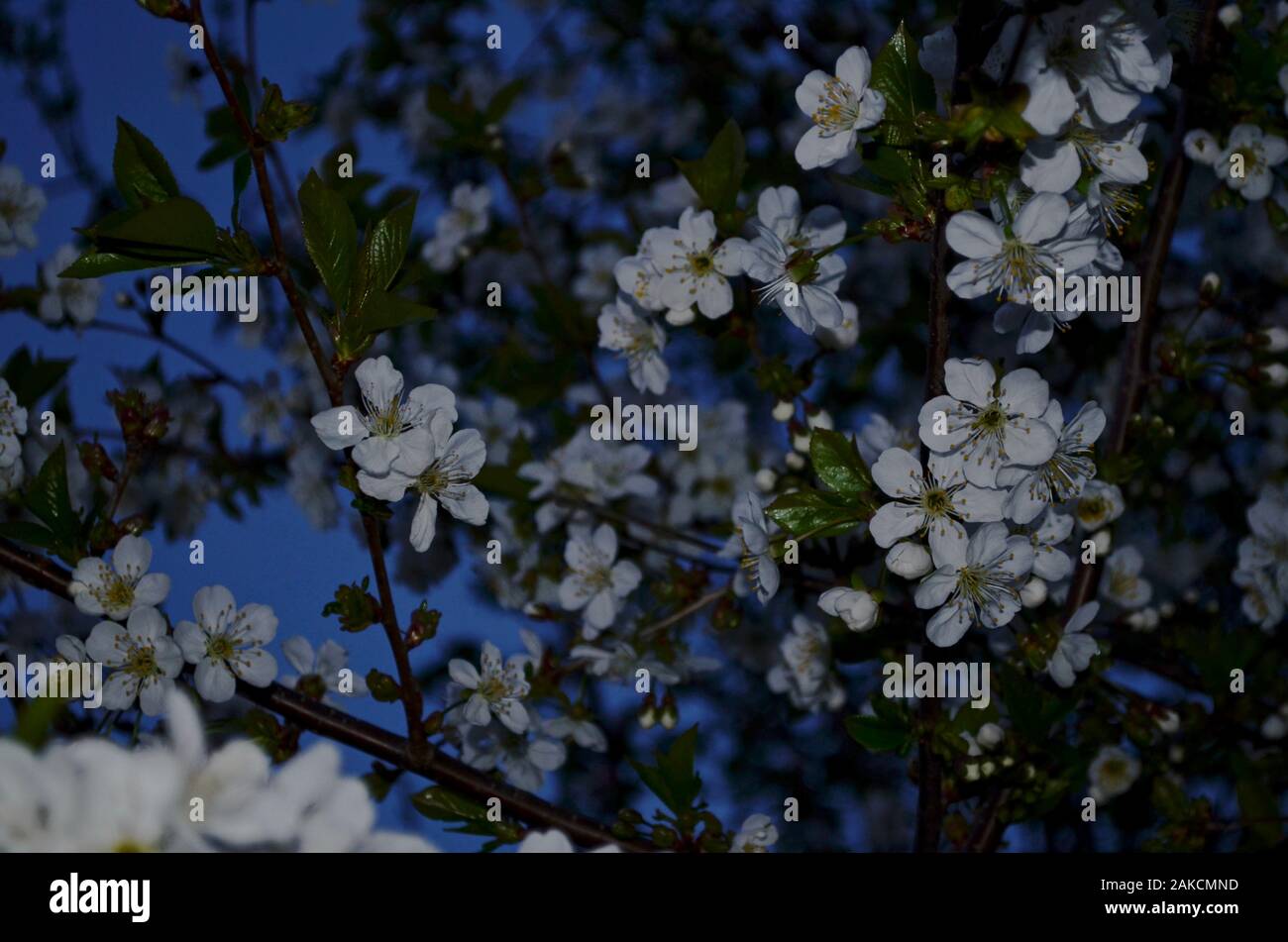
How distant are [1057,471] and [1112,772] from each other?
0.53 metres

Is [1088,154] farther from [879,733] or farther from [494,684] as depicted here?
[494,684]

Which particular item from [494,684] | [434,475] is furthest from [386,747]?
[434,475]

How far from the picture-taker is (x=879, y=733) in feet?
3.44

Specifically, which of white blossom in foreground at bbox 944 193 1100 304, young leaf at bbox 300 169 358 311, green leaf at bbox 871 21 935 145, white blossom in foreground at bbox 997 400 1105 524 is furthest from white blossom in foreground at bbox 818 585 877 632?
young leaf at bbox 300 169 358 311

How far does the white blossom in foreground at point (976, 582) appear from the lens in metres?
0.91

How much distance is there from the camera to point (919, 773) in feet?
3.71

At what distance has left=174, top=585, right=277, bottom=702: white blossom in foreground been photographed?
3.42 feet

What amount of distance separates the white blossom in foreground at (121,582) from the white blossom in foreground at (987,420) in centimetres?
72

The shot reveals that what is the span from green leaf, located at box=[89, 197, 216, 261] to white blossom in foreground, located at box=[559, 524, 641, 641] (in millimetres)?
623

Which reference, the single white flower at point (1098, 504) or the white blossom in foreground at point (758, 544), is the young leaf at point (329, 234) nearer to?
the white blossom in foreground at point (758, 544)

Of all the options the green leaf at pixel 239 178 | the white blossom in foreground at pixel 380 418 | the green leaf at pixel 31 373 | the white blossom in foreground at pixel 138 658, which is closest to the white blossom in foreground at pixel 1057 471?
the white blossom in foreground at pixel 380 418
